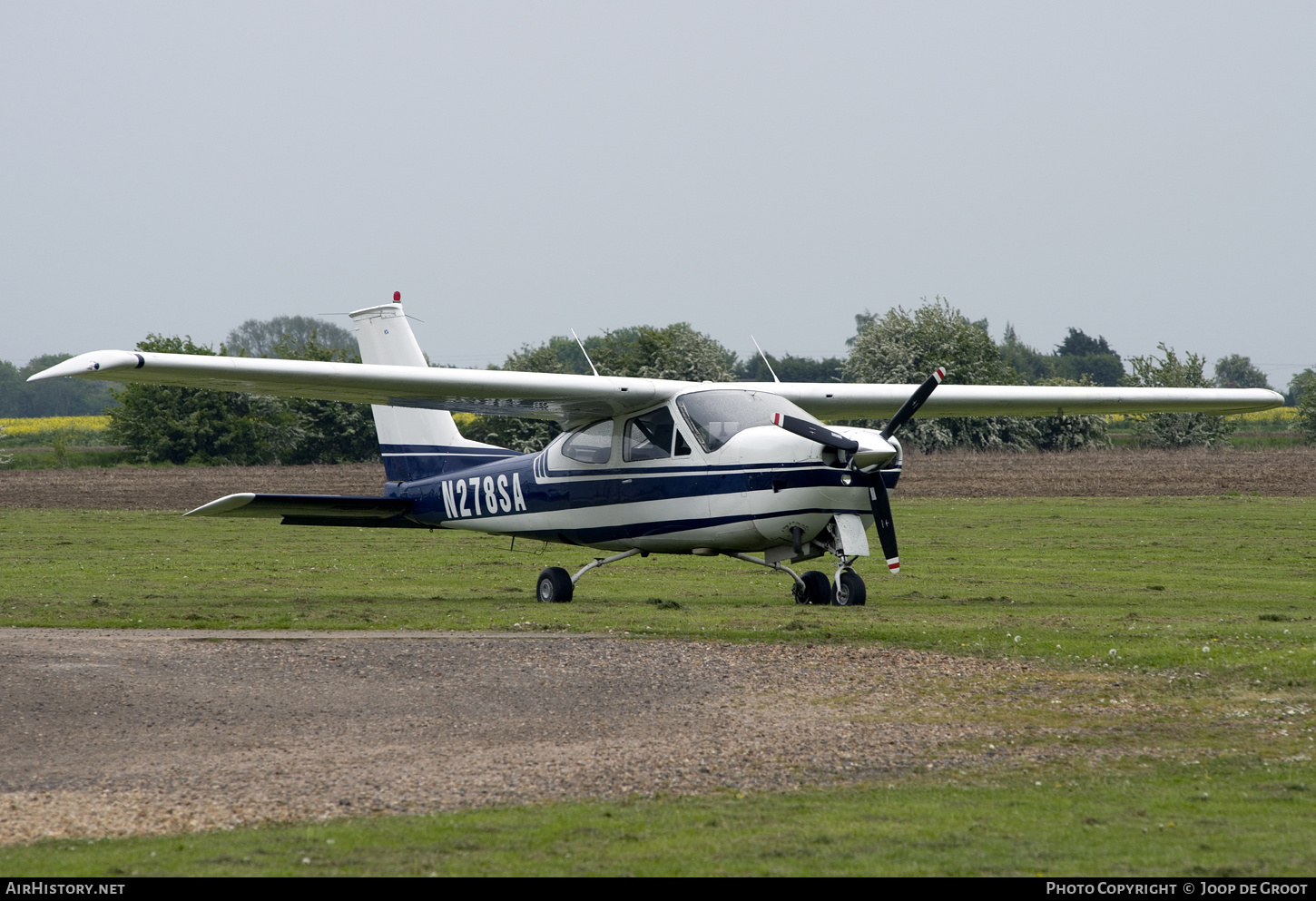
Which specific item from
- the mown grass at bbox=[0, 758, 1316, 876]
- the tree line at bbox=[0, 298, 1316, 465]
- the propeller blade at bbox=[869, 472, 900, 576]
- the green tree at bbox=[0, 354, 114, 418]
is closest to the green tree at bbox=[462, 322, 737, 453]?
the tree line at bbox=[0, 298, 1316, 465]

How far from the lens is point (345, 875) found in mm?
5234

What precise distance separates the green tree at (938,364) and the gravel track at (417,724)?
155 feet

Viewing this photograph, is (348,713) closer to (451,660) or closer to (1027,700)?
(451,660)

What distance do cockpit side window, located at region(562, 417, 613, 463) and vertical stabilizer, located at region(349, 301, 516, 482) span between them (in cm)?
205

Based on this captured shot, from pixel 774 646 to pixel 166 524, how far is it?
2361 centimetres

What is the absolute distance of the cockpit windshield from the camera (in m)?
15.5

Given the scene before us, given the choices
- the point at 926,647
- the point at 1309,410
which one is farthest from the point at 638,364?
the point at 926,647

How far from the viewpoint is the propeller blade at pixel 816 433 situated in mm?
14023

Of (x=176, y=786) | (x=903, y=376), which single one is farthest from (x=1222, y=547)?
(x=903, y=376)

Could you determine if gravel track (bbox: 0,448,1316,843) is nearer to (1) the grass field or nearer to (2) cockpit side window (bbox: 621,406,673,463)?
(1) the grass field

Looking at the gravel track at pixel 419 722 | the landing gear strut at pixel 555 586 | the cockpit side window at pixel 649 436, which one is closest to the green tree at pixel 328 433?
the landing gear strut at pixel 555 586

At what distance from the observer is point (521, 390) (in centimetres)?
1596

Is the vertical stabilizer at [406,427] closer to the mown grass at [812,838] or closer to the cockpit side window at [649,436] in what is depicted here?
the cockpit side window at [649,436]

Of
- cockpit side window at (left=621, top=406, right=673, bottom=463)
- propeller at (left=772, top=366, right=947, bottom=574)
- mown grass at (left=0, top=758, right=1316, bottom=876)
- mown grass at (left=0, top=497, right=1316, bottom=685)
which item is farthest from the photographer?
cockpit side window at (left=621, top=406, right=673, bottom=463)
